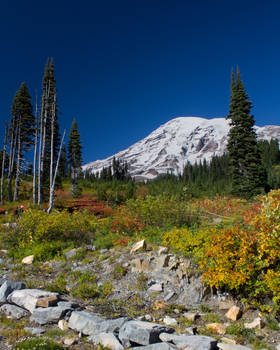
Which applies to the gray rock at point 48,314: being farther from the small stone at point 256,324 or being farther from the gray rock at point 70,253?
the gray rock at point 70,253

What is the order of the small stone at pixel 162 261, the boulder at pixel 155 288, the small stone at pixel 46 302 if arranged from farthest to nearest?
the small stone at pixel 162 261
the boulder at pixel 155 288
the small stone at pixel 46 302

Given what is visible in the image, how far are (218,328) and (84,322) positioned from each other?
2.42 m

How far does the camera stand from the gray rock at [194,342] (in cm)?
348

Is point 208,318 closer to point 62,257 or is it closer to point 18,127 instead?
point 62,257

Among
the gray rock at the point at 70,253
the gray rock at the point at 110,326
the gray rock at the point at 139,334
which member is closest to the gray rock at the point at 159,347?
the gray rock at the point at 139,334

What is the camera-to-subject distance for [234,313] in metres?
4.54

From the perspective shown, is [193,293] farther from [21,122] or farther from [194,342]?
[21,122]

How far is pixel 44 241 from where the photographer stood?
1041 centimetres

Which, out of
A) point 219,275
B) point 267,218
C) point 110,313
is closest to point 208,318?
point 219,275

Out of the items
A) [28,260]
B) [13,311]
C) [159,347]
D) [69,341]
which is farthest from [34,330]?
[28,260]

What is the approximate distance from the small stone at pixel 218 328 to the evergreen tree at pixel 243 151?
73.2 feet

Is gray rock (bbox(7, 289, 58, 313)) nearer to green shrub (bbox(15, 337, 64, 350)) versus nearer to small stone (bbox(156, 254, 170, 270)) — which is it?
green shrub (bbox(15, 337, 64, 350))

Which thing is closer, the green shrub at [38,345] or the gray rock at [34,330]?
the green shrub at [38,345]

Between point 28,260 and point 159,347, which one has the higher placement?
point 159,347
